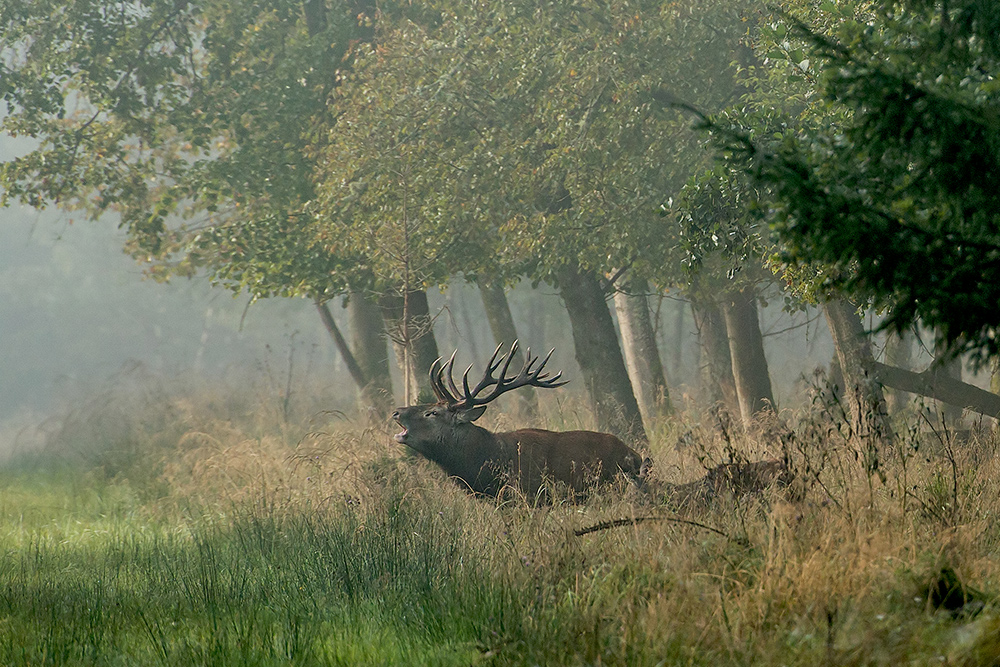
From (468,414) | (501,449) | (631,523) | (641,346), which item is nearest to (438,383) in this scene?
(468,414)

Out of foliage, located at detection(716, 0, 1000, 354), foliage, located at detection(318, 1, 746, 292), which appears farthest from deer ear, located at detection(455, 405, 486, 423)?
foliage, located at detection(716, 0, 1000, 354)

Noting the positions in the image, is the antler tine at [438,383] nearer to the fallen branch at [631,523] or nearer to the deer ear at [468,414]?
the deer ear at [468,414]

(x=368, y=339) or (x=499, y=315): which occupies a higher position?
(x=499, y=315)

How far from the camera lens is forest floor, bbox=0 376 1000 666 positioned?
525 centimetres

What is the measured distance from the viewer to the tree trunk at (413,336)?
1412 cm

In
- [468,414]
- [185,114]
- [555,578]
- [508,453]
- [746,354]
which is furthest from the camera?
[185,114]

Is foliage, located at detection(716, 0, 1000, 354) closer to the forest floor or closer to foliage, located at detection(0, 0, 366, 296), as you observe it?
the forest floor

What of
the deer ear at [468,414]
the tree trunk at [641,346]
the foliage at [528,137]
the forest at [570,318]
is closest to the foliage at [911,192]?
the forest at [570,318]

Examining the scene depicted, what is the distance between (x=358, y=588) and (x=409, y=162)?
835 cm

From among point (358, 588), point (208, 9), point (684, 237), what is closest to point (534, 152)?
point (684, 237)

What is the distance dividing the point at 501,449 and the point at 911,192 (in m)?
5.82

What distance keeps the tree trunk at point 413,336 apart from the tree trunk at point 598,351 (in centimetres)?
221

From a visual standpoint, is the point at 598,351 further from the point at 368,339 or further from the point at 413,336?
the point at 368,339

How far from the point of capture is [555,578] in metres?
6.40
